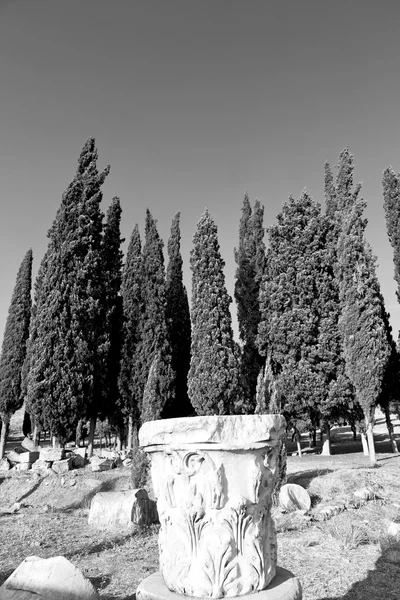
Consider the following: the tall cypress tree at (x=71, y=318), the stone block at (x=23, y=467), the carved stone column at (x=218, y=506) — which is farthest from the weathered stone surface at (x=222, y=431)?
the tall cypress tree at (x=71, y=318)

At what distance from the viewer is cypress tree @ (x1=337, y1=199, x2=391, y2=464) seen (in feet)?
51.2

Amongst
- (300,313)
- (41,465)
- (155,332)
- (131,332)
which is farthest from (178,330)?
(41,465)

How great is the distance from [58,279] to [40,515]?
1034cm

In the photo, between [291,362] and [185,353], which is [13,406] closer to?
[185,353]

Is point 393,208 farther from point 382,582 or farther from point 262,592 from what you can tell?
point 262,592

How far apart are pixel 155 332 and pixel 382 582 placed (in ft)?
53.9

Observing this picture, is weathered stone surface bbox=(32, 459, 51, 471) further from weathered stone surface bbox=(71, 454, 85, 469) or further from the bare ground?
the bare ground

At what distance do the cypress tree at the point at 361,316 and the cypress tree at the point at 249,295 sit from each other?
5.19 meters

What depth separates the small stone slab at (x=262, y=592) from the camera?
2812 millimetres

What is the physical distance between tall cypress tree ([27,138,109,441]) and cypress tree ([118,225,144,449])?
161 centimetres

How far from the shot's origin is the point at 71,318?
688 inches

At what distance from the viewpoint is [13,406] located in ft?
68.2

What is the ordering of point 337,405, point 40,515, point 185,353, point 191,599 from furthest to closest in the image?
point 185,353, point 337,405, point 40,515, point 191,599

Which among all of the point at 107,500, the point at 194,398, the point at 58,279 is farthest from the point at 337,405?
the point at 58,279
